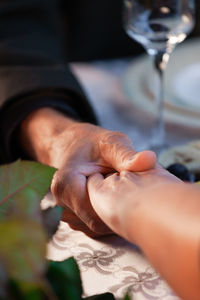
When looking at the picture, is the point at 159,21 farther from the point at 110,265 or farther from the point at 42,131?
the point at 110,265

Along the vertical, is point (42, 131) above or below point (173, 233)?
below

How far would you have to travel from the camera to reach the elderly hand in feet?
1.31

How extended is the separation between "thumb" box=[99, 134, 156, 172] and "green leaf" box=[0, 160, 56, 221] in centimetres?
12

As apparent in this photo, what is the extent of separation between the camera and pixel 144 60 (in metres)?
0.85

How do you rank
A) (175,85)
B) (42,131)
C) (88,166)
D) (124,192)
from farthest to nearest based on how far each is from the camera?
(175,85) < (42,131) < (88,166) < (124,192)

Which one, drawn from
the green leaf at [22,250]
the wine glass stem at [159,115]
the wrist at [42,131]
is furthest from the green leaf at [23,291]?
the wine glass stem at [159,115]

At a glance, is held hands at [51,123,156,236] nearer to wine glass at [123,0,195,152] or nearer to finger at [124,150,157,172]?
finger at [124,150,157,172]

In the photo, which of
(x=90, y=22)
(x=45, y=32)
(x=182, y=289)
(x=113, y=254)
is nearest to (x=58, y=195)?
(x=113, y=254)

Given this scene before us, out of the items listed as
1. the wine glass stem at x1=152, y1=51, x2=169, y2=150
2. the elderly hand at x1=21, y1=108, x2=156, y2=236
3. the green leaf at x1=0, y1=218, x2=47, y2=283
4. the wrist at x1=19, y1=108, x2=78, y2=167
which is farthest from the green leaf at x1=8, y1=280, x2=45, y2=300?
the wine glass stem at x1=152, y1=51, x2=169, y2=150

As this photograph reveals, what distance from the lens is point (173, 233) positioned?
0.25m

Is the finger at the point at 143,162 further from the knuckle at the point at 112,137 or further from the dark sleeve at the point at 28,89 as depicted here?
the dark sleeve at the point at 28,89

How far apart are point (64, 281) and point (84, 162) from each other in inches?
8.3

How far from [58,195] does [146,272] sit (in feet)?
0.33

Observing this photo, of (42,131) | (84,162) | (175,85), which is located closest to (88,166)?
(84,162)
